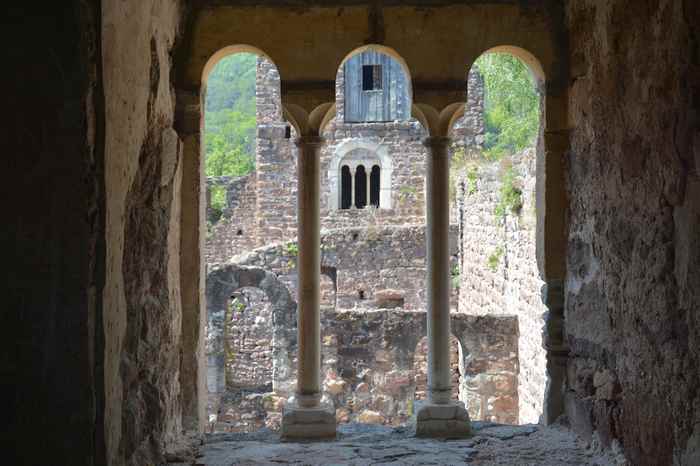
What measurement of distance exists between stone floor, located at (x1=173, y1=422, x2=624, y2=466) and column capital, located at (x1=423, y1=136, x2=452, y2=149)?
1858 millimetres

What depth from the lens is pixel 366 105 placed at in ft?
79.2

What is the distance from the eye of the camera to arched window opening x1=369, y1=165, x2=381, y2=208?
2397cm

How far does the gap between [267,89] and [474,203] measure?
10646 mm

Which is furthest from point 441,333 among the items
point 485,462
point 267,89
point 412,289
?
point 267,89

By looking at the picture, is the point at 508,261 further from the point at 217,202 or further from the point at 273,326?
the point at 217,202

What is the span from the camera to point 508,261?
11516 mm

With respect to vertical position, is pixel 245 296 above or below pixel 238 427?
above

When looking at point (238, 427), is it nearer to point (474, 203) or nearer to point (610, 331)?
point (474, 203)

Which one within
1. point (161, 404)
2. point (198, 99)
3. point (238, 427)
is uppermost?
point (198, 99)

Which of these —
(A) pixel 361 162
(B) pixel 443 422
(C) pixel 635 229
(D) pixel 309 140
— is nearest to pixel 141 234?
(D) pixel 309 140

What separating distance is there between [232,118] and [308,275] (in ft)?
139

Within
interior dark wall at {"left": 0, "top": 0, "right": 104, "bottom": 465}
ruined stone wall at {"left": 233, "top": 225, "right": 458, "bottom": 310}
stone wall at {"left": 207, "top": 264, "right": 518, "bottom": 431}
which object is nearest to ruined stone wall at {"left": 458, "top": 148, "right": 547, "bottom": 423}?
stone wall at {"left": 207, "top": 264, "right": 518, "bottom": 431}

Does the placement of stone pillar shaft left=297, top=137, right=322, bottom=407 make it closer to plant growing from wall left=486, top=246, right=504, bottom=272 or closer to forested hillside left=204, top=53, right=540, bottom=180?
forested hillside left=204, top=53, right=540, bottom=180

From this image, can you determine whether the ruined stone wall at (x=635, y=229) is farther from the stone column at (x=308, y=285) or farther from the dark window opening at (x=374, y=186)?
the dark window opening at (x=374, y=186)
